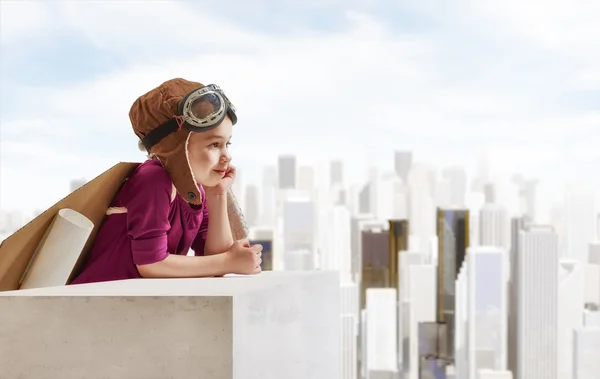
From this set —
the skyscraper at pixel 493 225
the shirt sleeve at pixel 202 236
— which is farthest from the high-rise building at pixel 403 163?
the shirt sleeve at pixel 202 236

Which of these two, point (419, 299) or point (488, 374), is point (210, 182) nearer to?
point (419, 299)

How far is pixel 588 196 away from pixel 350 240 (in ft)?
19.2

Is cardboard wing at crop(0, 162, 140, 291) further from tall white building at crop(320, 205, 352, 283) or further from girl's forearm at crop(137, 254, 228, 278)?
tall white building at crop(320, 205, 352, 283)

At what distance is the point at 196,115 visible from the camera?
184 centimetres

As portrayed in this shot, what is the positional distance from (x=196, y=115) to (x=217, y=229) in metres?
0.30

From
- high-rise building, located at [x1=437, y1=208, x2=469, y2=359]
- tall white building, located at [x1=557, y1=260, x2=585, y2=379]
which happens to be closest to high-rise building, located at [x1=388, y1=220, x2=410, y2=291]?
high-rise building, located at [x1=437, y1=208, x2=469, y2=359]

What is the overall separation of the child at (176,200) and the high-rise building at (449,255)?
1136 cm

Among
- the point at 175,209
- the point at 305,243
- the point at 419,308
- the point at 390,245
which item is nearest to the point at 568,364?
the point at 419,308

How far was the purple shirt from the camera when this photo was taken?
168 centimetres

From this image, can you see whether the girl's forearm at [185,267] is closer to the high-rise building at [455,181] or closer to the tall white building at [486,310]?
the tall white building at [486,310]

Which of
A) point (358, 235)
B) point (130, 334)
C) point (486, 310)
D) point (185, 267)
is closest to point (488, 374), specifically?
point (486, 310)

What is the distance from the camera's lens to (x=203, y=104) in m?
1.84

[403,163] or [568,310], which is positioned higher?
[403,163]

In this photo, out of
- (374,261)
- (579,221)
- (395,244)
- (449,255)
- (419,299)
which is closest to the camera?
(419,299)
